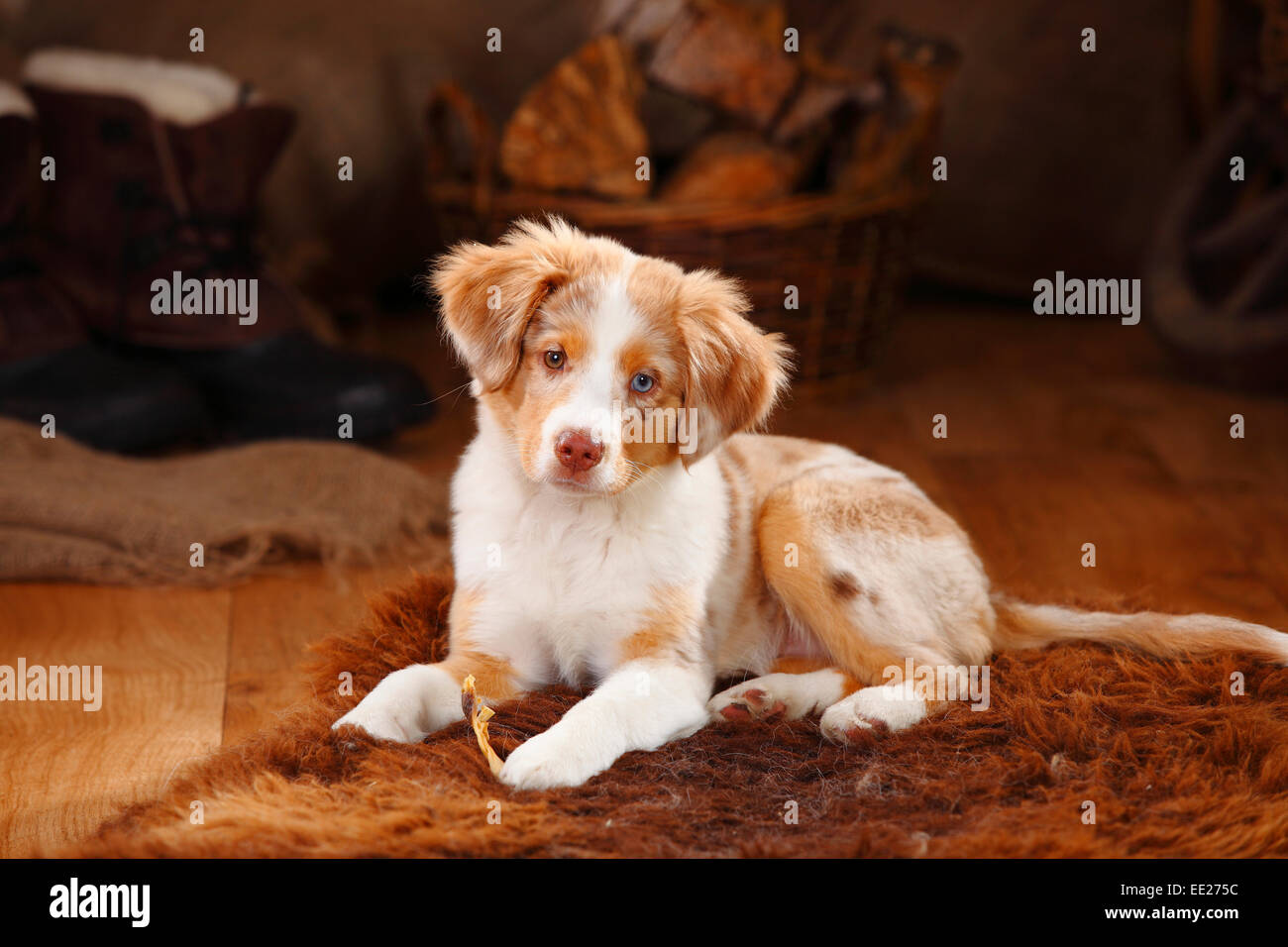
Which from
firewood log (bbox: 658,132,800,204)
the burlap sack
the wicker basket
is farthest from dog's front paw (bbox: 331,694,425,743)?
firewood log (bbox: 658,132,800,204)

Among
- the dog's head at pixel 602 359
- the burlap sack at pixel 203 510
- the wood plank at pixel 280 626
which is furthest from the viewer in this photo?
the burlap sack at pixel 203 510

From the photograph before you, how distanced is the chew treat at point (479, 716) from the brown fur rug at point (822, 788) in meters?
0.02

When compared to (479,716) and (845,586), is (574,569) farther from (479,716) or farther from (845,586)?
(845,586)

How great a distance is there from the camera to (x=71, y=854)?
1.76 metres

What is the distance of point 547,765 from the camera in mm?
1908

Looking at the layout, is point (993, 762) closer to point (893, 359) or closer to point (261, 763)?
point (261, 763)

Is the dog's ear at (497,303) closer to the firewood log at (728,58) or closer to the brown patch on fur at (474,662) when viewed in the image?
the brown patch on fur at (474,662)

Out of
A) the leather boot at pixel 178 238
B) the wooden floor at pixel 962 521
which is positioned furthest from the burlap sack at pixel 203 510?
the leather boot at pixel 178 238

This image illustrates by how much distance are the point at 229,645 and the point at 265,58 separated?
246 cm

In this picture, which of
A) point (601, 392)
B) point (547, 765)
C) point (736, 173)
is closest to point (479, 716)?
point (547, 765)

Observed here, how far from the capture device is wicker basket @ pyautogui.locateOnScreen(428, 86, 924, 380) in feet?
12.1

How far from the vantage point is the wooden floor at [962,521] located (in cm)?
227

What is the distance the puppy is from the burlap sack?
785 mm

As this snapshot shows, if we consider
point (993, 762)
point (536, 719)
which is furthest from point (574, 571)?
point (993, 762)
